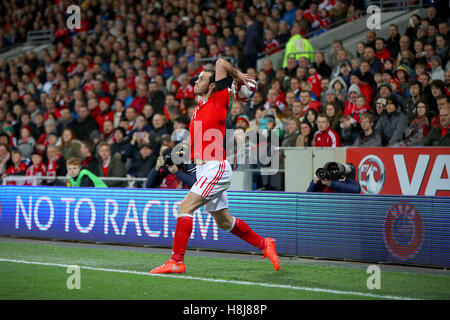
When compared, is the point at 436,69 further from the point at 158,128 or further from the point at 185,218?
the point at 185,218

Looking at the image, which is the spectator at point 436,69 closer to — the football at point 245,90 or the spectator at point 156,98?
the football at point 245,90

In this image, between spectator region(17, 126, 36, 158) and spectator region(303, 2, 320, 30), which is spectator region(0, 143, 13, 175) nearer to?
spectator region(17, 126, 36, 158)

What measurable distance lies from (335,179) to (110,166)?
588 centimetres

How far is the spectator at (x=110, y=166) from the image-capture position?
13648mm

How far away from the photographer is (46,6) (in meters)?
26.1

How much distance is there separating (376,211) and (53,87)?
14.3m

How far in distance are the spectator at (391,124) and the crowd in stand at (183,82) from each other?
2 cm

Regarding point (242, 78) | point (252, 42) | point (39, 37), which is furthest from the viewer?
point (39, 37)

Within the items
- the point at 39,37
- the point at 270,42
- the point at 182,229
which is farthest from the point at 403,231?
the point at 39,37

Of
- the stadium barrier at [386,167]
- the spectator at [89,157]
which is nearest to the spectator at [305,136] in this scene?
the stadium barrier at [386,167]

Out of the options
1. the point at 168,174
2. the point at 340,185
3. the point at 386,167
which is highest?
the point at 386,167

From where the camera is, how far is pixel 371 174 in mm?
10836

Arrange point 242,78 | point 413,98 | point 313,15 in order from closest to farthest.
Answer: point 242,78
point 413,98
point 313,15
